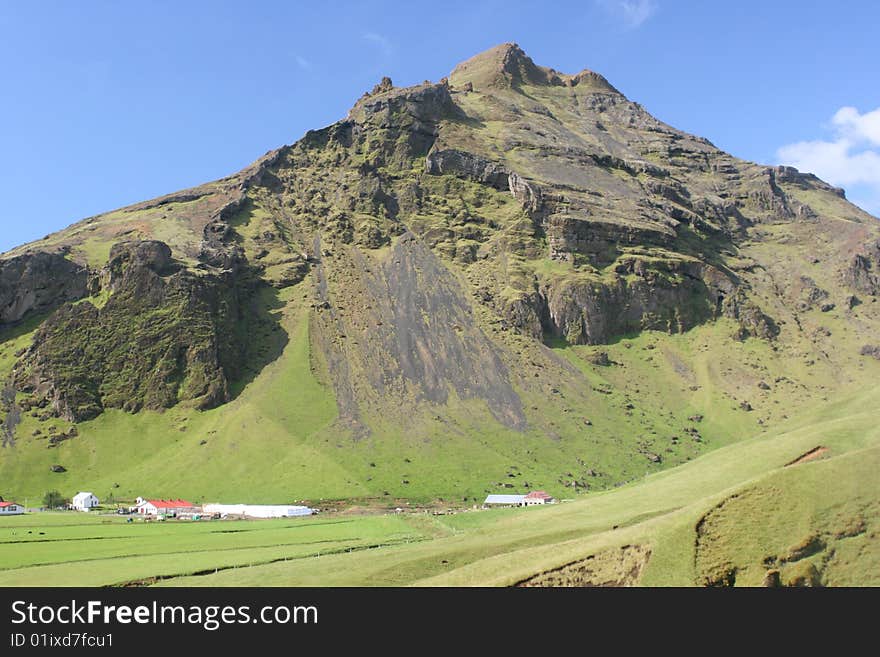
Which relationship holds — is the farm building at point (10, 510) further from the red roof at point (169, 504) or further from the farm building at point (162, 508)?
the red roof at point (169, 504)

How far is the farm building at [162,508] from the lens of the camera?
385ft

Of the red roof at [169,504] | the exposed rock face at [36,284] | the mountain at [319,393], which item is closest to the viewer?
the red roof at [169,504]

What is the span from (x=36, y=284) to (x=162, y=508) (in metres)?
96.7

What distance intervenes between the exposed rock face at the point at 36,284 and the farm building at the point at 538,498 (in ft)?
425

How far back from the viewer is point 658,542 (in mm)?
24797

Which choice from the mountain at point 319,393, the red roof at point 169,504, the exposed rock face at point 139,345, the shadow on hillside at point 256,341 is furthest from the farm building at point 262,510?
the shadow on hillside at point 256,341

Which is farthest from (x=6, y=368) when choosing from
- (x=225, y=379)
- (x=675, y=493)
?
(x=675, y=493)

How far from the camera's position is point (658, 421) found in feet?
576

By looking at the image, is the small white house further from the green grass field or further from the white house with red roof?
the green grass field

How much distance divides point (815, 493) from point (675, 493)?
49.4 ft

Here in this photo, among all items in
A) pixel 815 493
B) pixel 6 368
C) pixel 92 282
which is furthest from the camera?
pixel 92 282

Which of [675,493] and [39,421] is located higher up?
[39,421]
